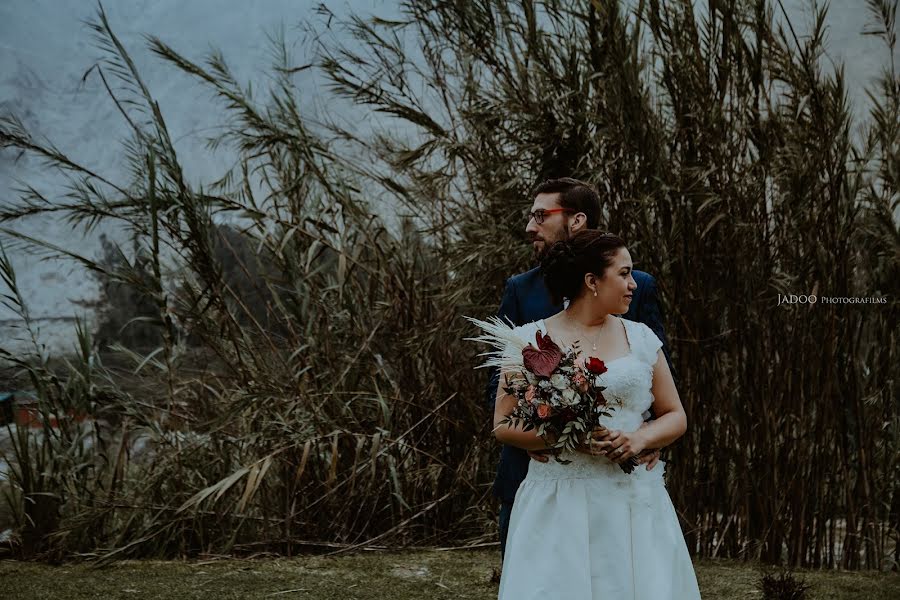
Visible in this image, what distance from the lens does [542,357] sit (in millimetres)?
1982

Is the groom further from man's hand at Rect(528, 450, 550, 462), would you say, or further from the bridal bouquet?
the bridal bouquet

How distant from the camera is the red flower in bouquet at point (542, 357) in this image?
1.96 meters

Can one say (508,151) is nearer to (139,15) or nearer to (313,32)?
(313,32)

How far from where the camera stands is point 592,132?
430 cm

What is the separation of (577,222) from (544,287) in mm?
195

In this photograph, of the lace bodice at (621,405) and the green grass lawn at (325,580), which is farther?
the green grass lawn at (325,580)

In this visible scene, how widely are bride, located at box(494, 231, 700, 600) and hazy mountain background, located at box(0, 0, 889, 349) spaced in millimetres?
3706

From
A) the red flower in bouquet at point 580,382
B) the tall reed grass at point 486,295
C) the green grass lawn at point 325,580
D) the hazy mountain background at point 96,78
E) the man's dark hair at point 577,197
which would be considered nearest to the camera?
the red flower in bouquet at point 580,382

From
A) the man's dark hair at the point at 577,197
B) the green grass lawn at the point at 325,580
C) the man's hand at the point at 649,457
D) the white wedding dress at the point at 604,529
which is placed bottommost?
the green grass lawn at the point at 325,580

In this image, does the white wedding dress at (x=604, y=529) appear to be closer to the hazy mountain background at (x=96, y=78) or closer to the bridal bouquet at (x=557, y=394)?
the bridal bouquet at (x=557, y=394)

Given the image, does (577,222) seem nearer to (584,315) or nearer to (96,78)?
(584,315)

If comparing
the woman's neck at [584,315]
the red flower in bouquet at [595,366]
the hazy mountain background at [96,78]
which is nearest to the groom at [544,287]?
the woman's neck at [584,315]

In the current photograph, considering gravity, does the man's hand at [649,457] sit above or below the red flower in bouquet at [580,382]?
below

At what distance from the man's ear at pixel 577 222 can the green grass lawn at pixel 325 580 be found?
1.74 metres
